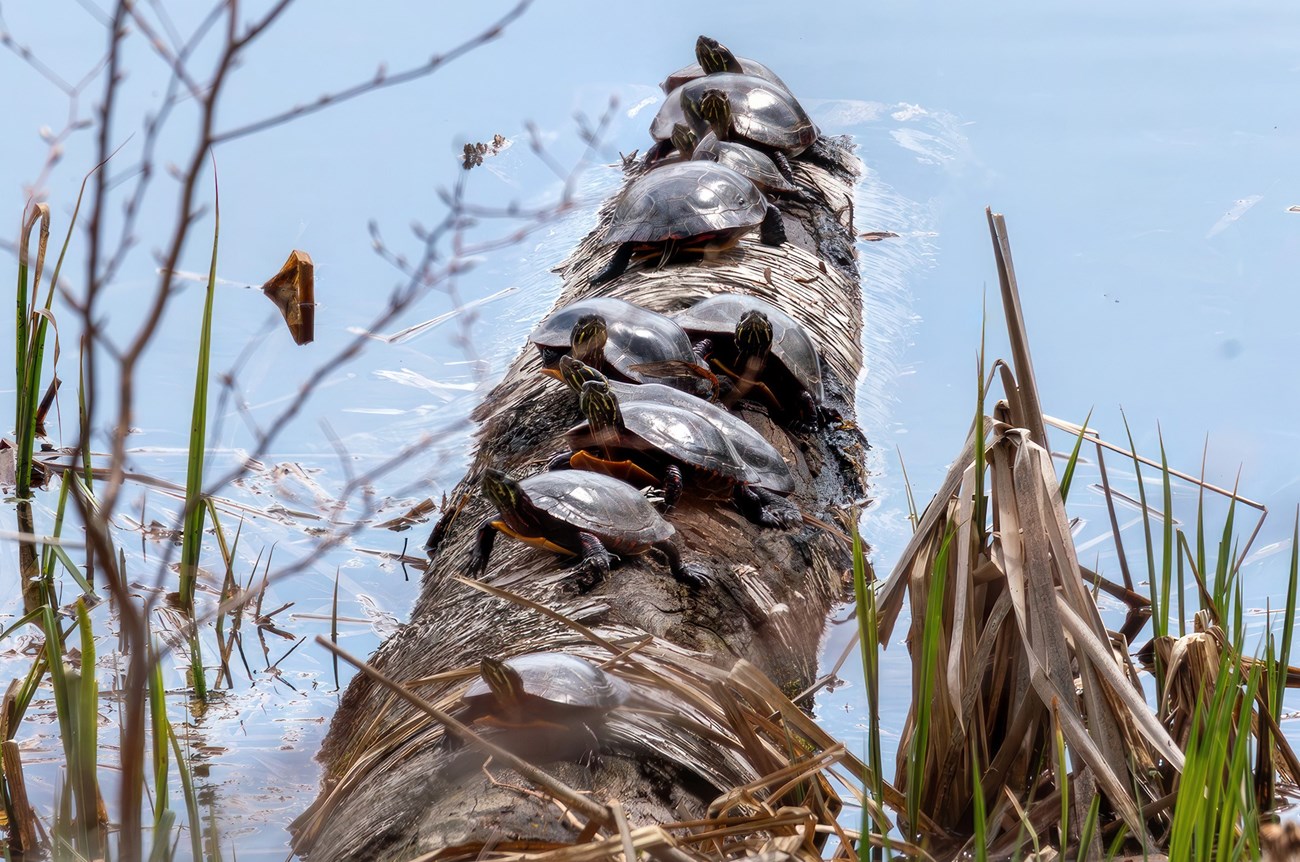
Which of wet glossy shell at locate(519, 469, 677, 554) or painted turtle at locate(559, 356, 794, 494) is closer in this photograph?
wet glossy shell at locate(519, 469, 677, 554)

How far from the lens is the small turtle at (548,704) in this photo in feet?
3.92

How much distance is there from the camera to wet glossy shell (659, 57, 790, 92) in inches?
176

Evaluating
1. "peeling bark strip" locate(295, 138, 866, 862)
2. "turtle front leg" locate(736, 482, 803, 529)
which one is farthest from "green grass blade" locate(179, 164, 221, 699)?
"turtle front leg" locate(736, 482, 803, 529)

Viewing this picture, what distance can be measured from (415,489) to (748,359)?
98cm

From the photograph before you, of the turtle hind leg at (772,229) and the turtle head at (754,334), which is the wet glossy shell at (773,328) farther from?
the turtle hind leg at (772,229)

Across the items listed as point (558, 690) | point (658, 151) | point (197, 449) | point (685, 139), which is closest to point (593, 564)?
point (558, 690)

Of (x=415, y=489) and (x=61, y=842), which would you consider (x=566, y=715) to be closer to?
(x=61, y=842)

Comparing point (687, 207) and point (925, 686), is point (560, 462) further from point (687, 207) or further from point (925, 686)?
point (687, 207)

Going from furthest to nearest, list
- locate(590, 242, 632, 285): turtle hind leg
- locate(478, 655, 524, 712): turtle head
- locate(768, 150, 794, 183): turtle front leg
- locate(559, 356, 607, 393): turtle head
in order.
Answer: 1. locate(768, 150, 794, 183): turtle front leg
2. locate(590, 242, 632, 285): turtle hind leg
3. locate(559, 356, 607, 393): turtle head
4. locate(478, 655, 524, 712): turtle head

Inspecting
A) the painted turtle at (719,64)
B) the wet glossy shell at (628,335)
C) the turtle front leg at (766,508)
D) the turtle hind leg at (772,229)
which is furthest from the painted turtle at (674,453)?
the painted turtle at (719,64)

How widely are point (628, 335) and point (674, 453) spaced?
0.54 m

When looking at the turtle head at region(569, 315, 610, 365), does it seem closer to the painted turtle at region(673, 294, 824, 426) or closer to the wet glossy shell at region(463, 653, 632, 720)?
the painted turtle at region(673, 294, 824, 426)

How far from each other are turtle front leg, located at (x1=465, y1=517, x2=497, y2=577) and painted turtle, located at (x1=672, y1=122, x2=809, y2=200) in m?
1.84

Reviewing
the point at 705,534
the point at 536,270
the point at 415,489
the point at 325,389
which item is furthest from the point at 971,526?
the point at 536,270
